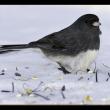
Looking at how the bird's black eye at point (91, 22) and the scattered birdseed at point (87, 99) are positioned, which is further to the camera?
the bird's black eye at point (91, 22)

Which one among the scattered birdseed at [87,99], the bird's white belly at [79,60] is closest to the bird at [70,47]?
the bird's white belly at [79,60]

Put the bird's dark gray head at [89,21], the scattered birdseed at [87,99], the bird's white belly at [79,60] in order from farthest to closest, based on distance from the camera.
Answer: the bird's dark gray head at [89,21] → the bird's white belly at [79,60] → the scattered birdseed at [87,99]

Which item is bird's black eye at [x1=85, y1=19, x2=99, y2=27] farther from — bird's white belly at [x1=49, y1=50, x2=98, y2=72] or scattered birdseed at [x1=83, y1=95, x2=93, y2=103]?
scattered birdseed at [x1=83, y1=95, x2=93, y2=103]

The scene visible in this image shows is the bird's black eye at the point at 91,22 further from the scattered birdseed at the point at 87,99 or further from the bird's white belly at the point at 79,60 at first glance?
the scattered birdseed at the point at 87,99

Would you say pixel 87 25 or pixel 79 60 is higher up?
pixel 87 25

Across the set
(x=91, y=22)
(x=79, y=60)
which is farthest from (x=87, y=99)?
(x=91, y=22)

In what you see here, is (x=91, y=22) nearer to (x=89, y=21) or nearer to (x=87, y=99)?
(x=89, y=21)

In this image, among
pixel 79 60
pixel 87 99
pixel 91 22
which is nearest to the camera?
pixel 87 99
